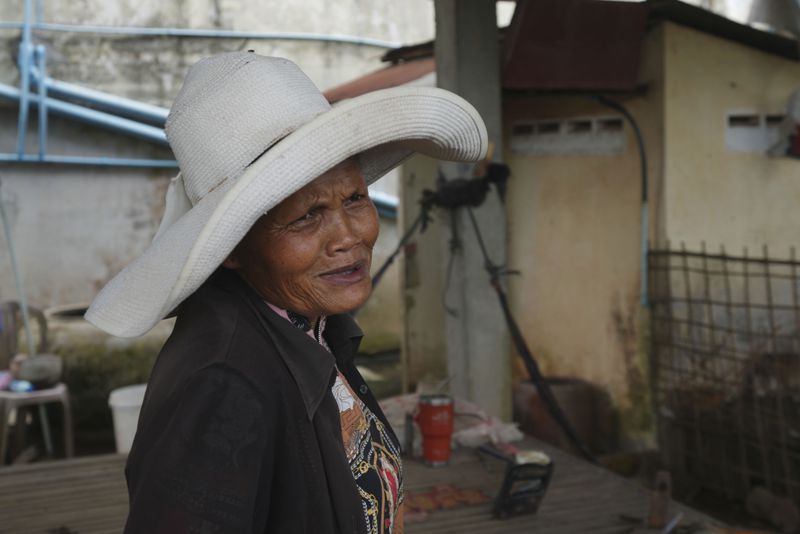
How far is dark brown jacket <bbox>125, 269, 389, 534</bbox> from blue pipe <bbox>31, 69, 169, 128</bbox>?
8303 millimetres

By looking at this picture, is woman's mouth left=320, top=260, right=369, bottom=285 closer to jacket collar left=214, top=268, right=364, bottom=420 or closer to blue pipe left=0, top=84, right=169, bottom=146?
jacket collar left=214, top=268, right=364, bottom=420

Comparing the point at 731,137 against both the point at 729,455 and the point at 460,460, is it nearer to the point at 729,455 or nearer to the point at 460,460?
the point at 729,455

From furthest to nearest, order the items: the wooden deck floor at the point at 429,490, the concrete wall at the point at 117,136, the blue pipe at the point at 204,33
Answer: the blue pipe at the point at 204,33
the concrete wall at the point at 117,136
the wooden deck floor at the point at 429,490

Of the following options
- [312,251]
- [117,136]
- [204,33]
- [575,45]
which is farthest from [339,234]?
[204,33]

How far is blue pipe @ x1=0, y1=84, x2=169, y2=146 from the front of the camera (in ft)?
29.5

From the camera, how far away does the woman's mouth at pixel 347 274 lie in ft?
→ 4.91

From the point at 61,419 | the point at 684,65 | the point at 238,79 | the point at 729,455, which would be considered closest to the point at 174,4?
the point at 61,419

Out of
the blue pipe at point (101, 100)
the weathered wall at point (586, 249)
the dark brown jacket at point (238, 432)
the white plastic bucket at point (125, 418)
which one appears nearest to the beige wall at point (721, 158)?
the weathered wall at point (586, 249)

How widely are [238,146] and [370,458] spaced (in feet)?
1.96

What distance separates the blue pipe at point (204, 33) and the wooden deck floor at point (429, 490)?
6937 millimetres

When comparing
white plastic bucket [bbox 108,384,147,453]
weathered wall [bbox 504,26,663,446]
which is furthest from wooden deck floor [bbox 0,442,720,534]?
weathered wall [bbox 504,26,663,446]

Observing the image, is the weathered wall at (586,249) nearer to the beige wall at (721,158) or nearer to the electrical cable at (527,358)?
the beige wall at (721,158)

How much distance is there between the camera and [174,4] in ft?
32.4

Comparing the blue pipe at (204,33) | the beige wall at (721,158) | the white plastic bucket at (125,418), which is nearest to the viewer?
the white plastic bucket at (125,418)
